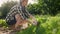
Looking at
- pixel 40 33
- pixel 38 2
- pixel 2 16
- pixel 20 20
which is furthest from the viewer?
pixel 38 2

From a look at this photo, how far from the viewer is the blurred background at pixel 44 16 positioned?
4.20m

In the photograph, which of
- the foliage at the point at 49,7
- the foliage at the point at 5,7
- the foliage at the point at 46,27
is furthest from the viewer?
the foliage at the point at 49,7

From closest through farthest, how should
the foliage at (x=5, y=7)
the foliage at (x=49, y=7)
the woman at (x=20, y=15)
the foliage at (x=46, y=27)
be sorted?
the foliage at (x=46, y=27) → the woman at (x=20, y=15) → the foliage at (x=5, y=7) → the foliage at (x=49, y=7)

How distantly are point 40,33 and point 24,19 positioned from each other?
1.81 ft

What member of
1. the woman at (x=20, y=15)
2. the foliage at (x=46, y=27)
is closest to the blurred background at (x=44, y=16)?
the foliage at (x=46, y=27)

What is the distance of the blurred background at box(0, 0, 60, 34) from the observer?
4199mm

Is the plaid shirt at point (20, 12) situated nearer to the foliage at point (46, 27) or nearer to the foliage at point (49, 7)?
the foliage at point (46, 27)

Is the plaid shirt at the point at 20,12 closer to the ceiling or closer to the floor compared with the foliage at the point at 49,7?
closer to the ceiling

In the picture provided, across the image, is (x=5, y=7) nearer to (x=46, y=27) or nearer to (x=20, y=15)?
(x=20, y=15)

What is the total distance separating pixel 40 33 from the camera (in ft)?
14.3

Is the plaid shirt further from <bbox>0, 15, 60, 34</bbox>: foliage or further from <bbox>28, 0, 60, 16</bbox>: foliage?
<bbox>28, 0, 60, 16</bbox>: foliage

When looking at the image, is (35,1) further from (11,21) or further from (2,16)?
(11,21)

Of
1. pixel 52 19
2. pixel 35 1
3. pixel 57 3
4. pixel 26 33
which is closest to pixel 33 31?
pixel 26 33

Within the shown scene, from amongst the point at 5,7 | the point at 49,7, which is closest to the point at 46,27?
the point at 49,7
